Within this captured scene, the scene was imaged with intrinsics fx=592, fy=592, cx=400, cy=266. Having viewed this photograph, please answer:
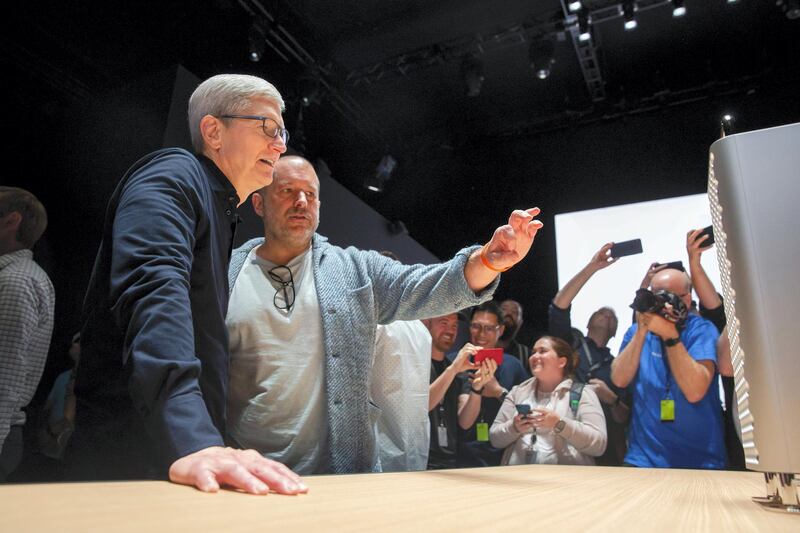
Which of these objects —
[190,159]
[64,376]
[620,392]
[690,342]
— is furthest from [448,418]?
[190,159]

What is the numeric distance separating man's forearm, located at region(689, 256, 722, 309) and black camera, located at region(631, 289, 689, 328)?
0.53 metres

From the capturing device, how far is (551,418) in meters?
2.72

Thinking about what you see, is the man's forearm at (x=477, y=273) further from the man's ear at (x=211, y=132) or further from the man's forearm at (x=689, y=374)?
the man's forearm at (x=689, y=374)

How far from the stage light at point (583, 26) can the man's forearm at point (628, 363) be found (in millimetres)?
1961

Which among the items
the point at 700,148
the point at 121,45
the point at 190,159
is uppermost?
the point at 121,45

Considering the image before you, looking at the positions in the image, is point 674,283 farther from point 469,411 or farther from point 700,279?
point 469,411

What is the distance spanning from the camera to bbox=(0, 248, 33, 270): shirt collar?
2.20 meters

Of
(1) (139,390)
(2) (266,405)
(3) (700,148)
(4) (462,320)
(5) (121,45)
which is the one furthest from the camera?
(4) (462,320)

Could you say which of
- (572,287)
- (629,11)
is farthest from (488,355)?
(629,11)

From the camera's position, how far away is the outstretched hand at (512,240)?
1.19 metres

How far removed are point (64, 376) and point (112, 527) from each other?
3005mm

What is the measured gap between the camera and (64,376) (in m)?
2.91

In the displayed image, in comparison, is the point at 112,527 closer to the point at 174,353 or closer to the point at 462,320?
the point at 174,353

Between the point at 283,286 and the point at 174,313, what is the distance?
71 cm
